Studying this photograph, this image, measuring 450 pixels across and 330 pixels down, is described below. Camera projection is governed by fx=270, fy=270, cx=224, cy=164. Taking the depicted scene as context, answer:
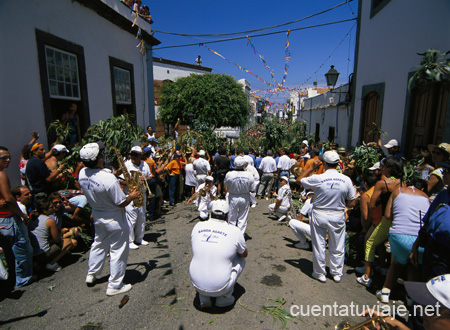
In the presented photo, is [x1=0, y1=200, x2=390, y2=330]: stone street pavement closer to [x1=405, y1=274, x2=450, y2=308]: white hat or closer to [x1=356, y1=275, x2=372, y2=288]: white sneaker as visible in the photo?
[x1=356, y1=275, x2=372, y2=288]: white sneaker

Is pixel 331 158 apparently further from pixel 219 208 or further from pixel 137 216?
pixel 137 216

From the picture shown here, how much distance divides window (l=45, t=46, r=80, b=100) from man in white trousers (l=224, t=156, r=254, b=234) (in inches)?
197

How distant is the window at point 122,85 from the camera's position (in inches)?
372

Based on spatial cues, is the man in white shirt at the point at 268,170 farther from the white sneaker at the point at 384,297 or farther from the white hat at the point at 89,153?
the white hat at the point at 89,153

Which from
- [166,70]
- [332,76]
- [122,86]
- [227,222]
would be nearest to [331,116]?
[332,76]

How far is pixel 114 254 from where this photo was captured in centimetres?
351

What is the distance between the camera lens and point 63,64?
6.89 metres

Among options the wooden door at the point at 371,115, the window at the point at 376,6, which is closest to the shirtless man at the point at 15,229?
the wooden door at the point at 371,115

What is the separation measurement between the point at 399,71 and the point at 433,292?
7.27 meters

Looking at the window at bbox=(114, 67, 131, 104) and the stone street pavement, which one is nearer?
the stone street pavement

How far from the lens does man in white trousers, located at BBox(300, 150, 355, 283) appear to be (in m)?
3.72

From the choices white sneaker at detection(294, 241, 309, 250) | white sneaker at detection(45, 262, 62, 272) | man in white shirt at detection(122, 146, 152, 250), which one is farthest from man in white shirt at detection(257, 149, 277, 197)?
white sneaker at detection(45, 262, 62, 272)

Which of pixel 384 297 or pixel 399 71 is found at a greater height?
pixel 399 71

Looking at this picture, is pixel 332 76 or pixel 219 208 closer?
pixel 219 208
